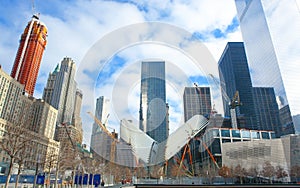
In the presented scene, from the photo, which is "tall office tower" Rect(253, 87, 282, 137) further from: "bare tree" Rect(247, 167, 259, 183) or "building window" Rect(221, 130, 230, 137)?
"bare tree" Rect(247, 167, 259, 183)

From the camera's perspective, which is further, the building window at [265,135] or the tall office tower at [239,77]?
the tall office tower at [239,77]

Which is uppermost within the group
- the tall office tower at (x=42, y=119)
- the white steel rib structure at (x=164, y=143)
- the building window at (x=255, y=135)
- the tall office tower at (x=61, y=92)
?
the tall office tower at (x=61, y=92)

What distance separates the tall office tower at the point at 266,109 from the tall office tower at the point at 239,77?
208 cm

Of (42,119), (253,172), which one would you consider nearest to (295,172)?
(253,172)

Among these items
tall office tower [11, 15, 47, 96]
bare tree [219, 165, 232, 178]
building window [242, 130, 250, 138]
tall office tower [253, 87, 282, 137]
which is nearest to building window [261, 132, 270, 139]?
building window [242, 130, 250, 138]

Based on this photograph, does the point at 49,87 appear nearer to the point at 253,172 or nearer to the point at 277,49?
the point at 277,49

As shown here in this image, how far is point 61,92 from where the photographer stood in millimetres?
95500

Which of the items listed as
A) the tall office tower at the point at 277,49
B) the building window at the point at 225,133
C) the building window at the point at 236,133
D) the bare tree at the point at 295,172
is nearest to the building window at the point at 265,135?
the building window at the point at 236,133

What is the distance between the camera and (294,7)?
60.3 metres

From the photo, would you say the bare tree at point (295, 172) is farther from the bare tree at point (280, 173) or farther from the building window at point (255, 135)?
the building window at point (255, 135)

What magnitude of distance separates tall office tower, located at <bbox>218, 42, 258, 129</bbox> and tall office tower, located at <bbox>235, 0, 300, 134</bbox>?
287 inches

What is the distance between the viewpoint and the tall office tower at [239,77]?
255 feet

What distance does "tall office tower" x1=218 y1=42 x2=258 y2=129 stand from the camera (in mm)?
77762

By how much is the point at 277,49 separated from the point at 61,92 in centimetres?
8396
